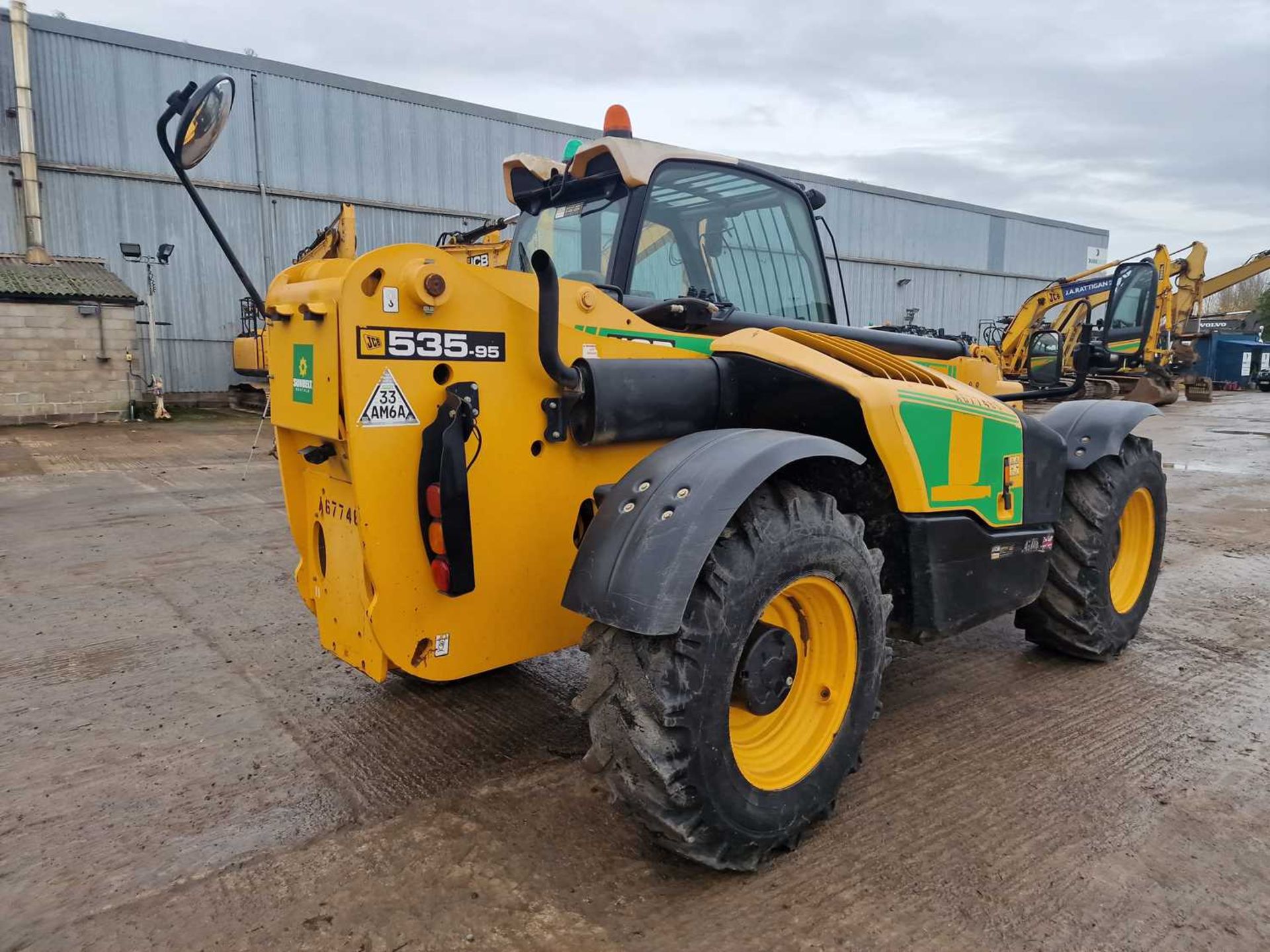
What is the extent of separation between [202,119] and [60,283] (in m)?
15.9

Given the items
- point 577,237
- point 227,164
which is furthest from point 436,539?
point 227,164

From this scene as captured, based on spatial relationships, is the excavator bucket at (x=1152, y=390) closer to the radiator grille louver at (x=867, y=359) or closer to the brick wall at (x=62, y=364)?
the radiator grille louver at (x=867, y=359)

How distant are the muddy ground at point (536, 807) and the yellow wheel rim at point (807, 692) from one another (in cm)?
26

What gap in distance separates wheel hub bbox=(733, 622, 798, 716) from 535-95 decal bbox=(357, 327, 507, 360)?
111 cm

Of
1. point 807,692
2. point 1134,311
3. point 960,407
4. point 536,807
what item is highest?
point 1134,311

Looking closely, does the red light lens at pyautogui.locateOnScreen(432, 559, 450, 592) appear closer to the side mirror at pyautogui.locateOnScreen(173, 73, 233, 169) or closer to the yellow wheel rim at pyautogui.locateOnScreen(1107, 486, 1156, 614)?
the side mirror at pyautogui.locateOnScreen(173, 73, 233, 169)

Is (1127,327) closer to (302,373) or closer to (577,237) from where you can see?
(577,237)

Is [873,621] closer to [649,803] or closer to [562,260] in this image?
[649,803]

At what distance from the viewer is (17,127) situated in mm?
16766

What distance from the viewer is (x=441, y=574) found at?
8.28 ft

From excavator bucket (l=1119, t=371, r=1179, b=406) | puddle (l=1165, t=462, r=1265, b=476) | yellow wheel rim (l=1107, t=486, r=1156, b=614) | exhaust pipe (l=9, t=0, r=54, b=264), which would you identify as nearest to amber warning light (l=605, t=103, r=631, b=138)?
yellow wheel rim (l=1107, t=486, r=1156, b=614)

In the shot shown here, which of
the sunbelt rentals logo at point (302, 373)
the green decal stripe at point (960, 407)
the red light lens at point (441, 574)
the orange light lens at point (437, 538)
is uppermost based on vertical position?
the sunbelt rentals logo at point (302, 373)

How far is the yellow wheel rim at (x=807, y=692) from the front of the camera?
2.63 metres

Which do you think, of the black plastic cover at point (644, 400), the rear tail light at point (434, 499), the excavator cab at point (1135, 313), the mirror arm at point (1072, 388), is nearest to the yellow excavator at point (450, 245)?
the black plastic cover at point (644, 400)
